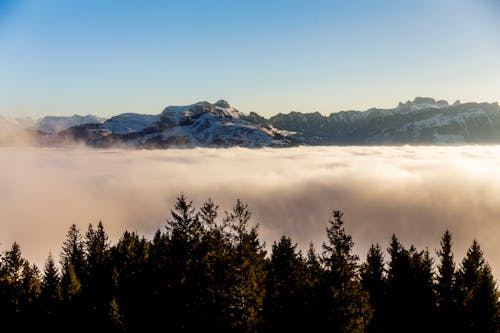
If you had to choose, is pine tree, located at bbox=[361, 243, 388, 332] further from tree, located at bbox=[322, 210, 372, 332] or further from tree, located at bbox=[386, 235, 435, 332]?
tree, located at bbox=[322, 210, 372, 332]

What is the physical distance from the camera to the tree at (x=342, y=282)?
32906mm

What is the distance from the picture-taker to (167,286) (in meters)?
38.2

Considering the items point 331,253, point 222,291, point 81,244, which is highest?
point 331,253

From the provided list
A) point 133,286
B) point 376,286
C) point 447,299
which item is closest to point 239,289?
point 133,286

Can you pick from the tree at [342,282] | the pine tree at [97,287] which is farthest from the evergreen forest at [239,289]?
the pine tree at [97,287]

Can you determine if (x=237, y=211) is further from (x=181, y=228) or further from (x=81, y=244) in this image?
(x=81, y=244)

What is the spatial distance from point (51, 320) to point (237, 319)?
26217mm

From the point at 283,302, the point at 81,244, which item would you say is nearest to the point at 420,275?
the point at 283,302

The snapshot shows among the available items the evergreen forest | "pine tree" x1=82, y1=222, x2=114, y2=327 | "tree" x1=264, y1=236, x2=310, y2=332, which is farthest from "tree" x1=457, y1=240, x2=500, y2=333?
"pine tree" x1=82, y1=222, x2=114, y2=327

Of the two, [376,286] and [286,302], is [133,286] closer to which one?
[286,302]

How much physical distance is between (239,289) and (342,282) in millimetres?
8020

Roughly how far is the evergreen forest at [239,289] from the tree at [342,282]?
8 centimetres

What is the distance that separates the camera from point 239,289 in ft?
112

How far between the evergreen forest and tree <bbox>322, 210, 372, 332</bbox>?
8cm
